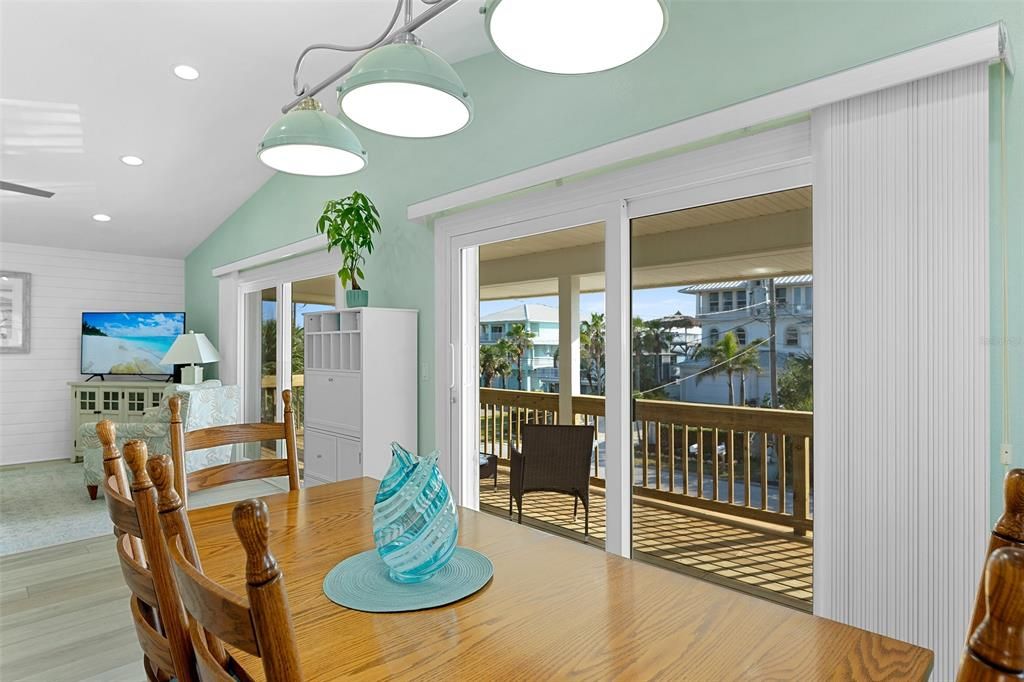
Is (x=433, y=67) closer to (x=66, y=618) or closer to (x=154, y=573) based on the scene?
(x=154, y=573)

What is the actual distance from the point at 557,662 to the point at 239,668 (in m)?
0.50

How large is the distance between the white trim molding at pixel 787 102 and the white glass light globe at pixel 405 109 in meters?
1.01

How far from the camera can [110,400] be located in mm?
6234

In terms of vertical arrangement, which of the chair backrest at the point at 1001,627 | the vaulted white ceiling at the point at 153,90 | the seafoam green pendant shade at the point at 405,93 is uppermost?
the vaulted white ceiling at the point at 153,90

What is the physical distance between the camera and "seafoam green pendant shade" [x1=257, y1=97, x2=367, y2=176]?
1.68 meters

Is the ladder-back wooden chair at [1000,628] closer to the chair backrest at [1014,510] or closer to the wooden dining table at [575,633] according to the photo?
the chair backrest at [1014,510]

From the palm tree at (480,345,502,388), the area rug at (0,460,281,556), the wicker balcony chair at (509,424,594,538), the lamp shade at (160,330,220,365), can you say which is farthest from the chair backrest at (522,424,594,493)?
the lamp shade at (160,330,220,365)

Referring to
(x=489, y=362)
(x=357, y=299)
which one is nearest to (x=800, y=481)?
(x=489, y=362)

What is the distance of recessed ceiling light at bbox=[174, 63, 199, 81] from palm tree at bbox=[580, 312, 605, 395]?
2911mm

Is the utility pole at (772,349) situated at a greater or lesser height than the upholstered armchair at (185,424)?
greater

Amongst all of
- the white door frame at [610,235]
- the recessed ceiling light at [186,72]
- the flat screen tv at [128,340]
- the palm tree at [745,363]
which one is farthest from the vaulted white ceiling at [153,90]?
the palm tree at [745,363]

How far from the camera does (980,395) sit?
62.4 inches

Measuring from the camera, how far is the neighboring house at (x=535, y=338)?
2.85 m

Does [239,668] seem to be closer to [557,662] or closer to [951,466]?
[557,662]
